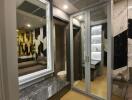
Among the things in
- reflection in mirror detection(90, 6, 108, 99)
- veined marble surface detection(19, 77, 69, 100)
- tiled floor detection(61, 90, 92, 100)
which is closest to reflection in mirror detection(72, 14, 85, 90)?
tiled floor detection(61, 90, 92, 100)

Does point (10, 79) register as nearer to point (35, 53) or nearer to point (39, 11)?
point (35, 53)

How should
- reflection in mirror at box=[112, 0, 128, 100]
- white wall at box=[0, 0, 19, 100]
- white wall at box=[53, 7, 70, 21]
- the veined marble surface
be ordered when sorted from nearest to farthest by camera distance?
white wall at box=[0, 0, 19, 100], the veined marble surface, reflection in mirror at box=[112, 0, 128, 100], white wall at box=[53, 7, 70, 21]

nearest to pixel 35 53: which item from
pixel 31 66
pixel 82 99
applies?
pixel 31 66

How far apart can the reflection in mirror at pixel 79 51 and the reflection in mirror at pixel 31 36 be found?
1.32m

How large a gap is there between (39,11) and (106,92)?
7.93ft

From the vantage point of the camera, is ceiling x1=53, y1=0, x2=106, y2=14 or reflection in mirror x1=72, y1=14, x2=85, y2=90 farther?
reflection in mirror x1=72, y1=14, x2=85, y2=90

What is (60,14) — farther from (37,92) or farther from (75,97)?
(75,97)

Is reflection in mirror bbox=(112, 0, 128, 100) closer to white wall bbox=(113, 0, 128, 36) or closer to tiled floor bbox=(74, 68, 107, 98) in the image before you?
white wall bbox=(113, 0, 128, 36)

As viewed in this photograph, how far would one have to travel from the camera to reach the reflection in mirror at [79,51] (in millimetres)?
3371

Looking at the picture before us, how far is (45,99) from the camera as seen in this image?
1512mm

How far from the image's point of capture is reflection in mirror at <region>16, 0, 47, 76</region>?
5.81 feet

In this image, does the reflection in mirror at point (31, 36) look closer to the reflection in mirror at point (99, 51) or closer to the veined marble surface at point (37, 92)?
the veined marble surface at point (37, 92)

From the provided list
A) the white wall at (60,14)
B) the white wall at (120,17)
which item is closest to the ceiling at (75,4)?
the white wall at (60,14)

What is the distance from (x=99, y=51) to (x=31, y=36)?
5.78ft
